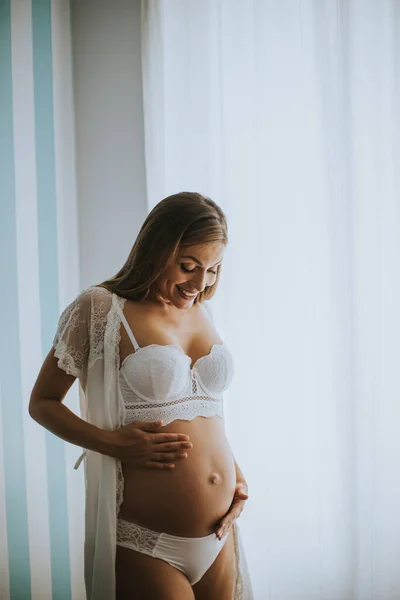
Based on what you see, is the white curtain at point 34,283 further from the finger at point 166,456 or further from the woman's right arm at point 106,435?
the finger at point 166,456

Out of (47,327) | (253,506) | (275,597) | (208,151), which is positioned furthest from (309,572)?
(208,151)

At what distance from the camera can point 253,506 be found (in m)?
1.92

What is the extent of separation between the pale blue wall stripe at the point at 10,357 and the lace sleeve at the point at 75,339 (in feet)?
2.00

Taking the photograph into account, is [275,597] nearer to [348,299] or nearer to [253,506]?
[253,506]

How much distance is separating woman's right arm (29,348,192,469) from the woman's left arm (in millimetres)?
197

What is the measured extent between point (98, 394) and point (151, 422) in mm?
135

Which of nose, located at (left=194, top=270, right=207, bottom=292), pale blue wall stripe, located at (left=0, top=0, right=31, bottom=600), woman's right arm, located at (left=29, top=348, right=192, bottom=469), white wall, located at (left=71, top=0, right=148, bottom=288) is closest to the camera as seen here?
woman's right arm, located at (left=29, top=348, right=192, bottom=469)

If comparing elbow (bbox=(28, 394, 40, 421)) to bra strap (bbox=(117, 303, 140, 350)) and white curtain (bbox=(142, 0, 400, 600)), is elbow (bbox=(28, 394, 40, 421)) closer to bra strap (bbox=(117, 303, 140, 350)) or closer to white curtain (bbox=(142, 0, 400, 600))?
bra strap (bbox=(117, 303, 140, 350))

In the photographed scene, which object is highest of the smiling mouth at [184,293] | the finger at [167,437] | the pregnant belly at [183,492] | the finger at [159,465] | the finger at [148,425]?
the smiling mouth at [184,293]

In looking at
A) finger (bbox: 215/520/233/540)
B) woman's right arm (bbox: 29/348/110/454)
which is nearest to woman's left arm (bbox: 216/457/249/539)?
finger (bbox: 215/520/233/540)

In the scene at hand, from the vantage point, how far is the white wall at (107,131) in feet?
6.63

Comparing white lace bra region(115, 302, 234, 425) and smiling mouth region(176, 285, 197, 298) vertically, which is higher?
smiling mouth region(176, 285, 197, 298)

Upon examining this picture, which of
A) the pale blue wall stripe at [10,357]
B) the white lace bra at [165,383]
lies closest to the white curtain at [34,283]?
the pale blue wall stripe at [10,357]

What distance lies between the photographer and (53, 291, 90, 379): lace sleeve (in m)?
1.25
